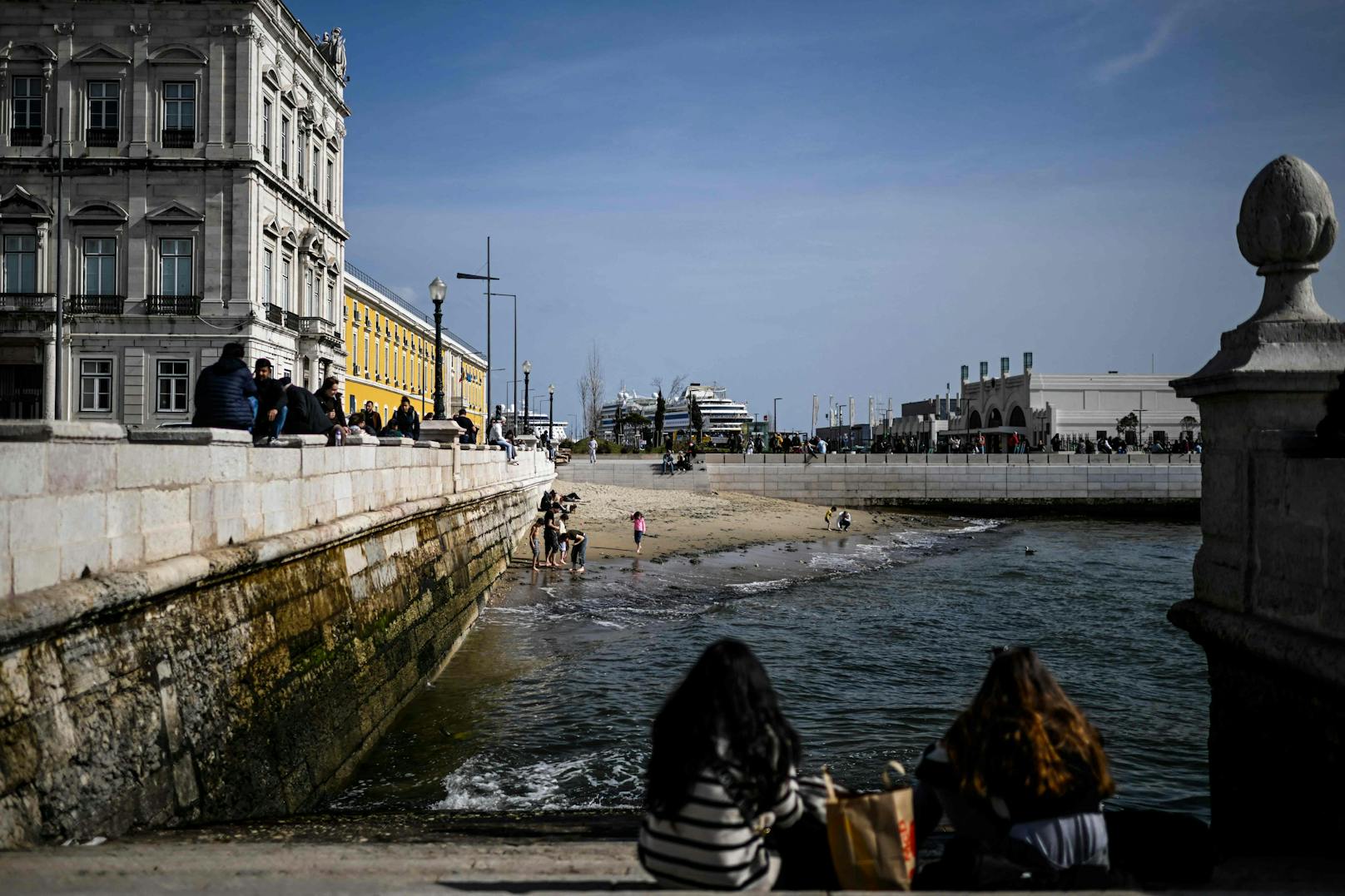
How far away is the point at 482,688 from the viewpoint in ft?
38.3

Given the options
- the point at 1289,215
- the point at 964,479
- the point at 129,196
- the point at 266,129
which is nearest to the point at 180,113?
the point at 266,129

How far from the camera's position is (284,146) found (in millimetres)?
32938

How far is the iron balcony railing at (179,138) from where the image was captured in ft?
96.1

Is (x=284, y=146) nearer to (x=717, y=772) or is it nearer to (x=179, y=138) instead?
(x=179, y=138)

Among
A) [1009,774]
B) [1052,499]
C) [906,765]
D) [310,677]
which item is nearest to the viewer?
[1009,774]

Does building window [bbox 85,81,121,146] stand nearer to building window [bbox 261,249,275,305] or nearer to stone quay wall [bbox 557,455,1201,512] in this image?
building window [bbox 261,249,275,305]

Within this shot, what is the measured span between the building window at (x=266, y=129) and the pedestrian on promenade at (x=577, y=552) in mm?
18087

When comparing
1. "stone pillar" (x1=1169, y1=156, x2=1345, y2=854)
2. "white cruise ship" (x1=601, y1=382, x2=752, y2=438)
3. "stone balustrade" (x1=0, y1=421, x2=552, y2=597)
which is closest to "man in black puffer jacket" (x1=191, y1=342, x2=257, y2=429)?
"stone balustrade" (x1=0, y1=421, x2=552, y2=597)

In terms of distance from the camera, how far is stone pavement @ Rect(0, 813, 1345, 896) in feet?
10.9

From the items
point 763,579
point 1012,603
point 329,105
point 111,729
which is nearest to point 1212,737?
point 111,729

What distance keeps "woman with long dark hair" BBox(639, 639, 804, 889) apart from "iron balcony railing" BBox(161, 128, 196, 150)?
31.8 meters

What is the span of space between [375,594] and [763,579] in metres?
12.8

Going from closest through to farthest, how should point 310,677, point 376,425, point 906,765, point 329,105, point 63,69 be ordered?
point 310,677
point 906,765
point 376,425
point 63,69
point 329,105

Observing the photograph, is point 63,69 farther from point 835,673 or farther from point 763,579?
point 835,673
